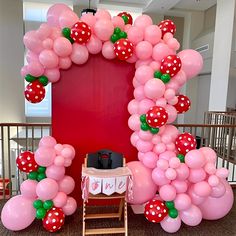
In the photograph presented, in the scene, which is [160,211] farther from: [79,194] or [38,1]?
[38,1]

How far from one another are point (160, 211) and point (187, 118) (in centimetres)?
868

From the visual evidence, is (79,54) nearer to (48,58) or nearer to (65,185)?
(48,58)

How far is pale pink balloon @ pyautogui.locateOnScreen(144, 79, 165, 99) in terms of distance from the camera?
2312 millimetres

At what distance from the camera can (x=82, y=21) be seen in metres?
2.38

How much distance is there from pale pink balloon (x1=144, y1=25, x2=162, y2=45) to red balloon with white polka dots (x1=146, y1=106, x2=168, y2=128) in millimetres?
691

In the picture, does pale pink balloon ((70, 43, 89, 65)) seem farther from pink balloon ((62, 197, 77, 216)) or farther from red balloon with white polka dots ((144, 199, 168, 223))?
red balloon with white polka dots ((144, 199, 168, 223))

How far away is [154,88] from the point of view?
2.31 metres

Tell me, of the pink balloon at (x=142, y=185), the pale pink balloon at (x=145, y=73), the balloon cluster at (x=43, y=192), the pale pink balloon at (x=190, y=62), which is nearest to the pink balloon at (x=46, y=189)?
the balloon cluster at (x=43, y=192)

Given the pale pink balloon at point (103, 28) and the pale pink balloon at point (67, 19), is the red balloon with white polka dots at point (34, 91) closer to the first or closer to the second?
the pale pink balloon at point (67, 19)

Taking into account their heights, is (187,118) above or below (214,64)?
below

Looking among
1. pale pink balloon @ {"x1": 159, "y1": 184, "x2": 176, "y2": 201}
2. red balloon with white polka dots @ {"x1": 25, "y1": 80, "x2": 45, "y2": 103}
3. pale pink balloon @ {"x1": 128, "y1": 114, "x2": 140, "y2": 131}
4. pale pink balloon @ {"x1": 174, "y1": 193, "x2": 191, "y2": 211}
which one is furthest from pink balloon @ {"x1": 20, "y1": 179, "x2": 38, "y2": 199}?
pale pink balloon @ {"x1": 174, "y1": 193, "x2": 191, "y2": 211}

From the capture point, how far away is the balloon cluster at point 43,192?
2322 mm

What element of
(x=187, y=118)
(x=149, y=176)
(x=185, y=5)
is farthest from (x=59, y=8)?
(x=187, y=118)

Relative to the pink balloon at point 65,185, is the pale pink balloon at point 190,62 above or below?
above
